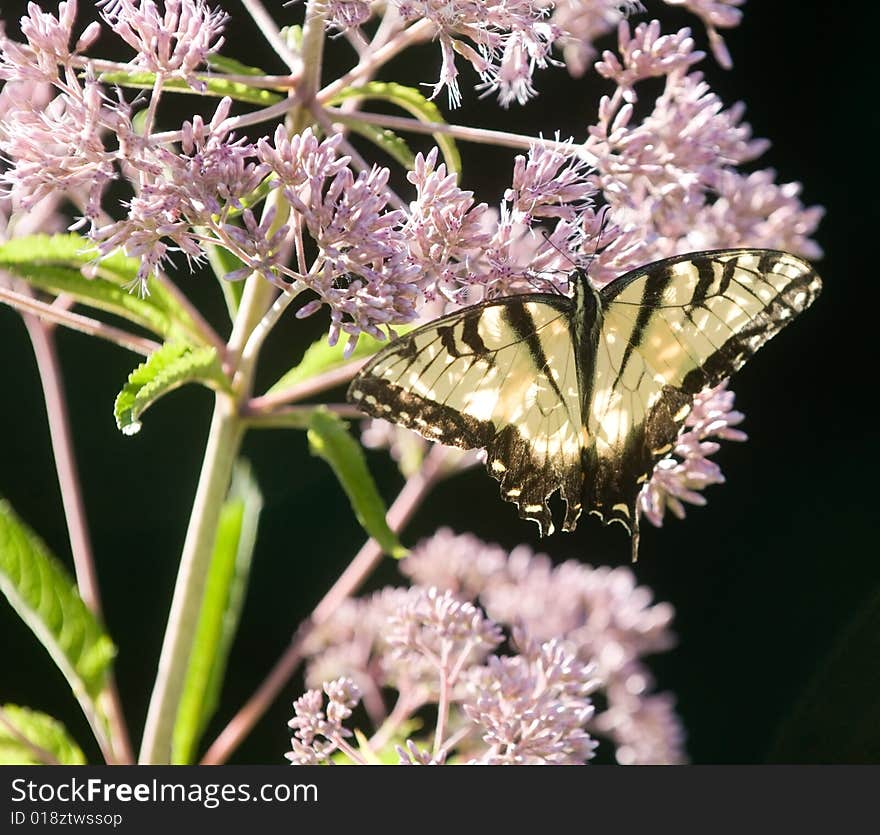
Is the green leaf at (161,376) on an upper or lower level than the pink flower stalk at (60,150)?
lower

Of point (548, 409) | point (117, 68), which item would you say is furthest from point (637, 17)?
point (117, 68)

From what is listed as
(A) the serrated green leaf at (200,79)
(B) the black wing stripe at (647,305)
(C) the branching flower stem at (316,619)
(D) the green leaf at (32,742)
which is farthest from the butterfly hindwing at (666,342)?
(D) the green leaf at (32,742)

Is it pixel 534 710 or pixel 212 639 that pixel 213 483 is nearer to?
pixel 212 639

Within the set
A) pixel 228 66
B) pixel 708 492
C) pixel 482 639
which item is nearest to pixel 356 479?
Answer: pixel 482 639

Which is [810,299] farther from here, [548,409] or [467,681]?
[467,681]

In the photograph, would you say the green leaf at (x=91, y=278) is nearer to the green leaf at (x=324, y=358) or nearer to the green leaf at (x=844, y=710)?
the green leaf at (x=324, y=358)

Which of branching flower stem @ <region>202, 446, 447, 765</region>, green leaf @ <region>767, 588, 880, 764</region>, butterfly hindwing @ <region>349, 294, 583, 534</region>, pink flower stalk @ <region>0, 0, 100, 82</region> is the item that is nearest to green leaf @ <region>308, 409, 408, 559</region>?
butterfly hindwing @ <region>349, 294, 583, 534</region>

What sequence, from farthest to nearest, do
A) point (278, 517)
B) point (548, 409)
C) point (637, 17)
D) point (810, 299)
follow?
point (278, 517) → point (637, 17) → point (548, 409) → point (810, 299)

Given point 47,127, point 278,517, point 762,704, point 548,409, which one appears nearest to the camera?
point 47,127
